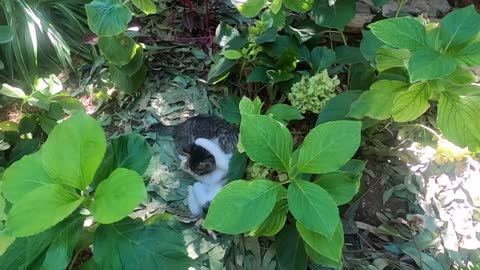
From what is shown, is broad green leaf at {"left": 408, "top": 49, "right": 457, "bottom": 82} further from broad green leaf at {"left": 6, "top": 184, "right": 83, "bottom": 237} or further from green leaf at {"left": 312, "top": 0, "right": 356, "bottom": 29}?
broad green leaf at {"left": 6, "top": 184, "right": 83, "bottom": 237}

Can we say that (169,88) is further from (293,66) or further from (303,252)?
(303,252)

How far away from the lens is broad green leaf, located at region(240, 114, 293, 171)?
3.25ft

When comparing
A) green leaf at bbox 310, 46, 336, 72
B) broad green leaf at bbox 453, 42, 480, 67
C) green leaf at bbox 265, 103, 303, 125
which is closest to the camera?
broad green leaf at bbox 453, 42, 480, 67

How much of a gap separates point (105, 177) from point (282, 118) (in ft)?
1.53

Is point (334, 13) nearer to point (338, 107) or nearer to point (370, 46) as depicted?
point (370, 46)

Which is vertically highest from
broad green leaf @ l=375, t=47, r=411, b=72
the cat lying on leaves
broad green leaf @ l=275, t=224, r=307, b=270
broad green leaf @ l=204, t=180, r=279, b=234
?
broad green leaf @ l=375, t=47, r=411, b=72

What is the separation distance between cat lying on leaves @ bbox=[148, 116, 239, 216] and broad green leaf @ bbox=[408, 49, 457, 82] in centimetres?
50

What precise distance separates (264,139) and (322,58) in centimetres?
49

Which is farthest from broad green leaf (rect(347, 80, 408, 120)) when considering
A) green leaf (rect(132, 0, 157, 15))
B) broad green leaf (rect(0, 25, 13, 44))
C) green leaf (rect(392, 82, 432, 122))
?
broad green leaf (rect(0, 25, 13, 44))

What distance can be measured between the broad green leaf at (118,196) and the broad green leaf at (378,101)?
1.76ft

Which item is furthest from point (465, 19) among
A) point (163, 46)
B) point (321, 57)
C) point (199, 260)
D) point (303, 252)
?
point (163, 46)

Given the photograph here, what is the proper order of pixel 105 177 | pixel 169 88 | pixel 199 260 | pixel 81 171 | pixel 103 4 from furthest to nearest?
pixel 169 88, pixel 103 4, pixel 199 260, pixel 105 177, pixel 81 171

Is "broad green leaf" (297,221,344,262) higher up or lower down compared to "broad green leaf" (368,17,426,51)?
lower down

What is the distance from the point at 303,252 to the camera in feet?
3.80
